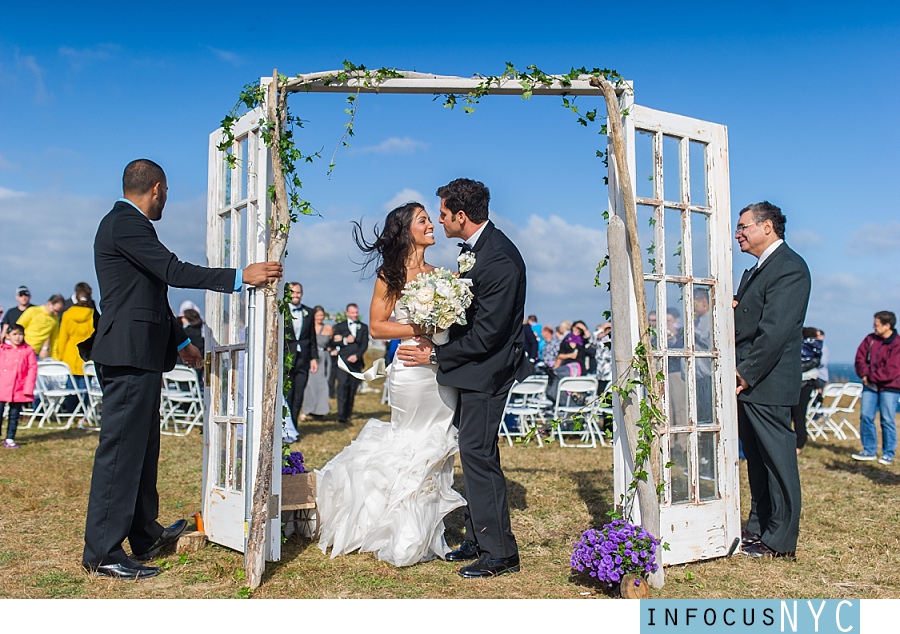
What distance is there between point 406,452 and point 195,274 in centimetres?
170

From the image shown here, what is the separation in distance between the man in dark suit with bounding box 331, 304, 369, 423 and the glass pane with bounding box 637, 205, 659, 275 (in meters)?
9.20

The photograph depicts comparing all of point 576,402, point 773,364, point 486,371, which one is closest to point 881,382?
point 576,402

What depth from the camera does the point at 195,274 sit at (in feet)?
14.4

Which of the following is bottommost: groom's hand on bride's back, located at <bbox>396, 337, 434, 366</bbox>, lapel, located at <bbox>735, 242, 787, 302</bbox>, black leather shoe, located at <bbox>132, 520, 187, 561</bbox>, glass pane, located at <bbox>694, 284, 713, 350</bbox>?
black leather shoe, located at <bbox>132, 520, 187, 561</bbox>

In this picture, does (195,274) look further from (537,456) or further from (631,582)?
(537,456)

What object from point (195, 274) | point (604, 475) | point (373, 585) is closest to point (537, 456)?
point (604, 475)

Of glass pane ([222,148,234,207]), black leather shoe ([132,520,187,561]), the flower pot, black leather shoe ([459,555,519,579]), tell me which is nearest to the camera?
the flower pot

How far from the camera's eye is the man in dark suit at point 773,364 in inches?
196

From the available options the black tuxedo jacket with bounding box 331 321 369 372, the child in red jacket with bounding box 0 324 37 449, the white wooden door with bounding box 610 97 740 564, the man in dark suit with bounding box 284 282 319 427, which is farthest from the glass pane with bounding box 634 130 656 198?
the black tuxedo jacket with bounding box 331 321 369 372

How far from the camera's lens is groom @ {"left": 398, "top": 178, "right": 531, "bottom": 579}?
4574 millimetres

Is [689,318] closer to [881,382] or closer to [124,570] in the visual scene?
[124,570]

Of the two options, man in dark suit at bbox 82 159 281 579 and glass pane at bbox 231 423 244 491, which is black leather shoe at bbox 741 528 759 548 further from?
man in dark suit at bbox 82 159 281 579

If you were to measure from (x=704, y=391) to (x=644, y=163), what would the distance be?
1.49m

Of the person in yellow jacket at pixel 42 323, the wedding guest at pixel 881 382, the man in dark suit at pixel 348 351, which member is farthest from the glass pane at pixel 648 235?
the person in yellow jacket at pixel 42 323
